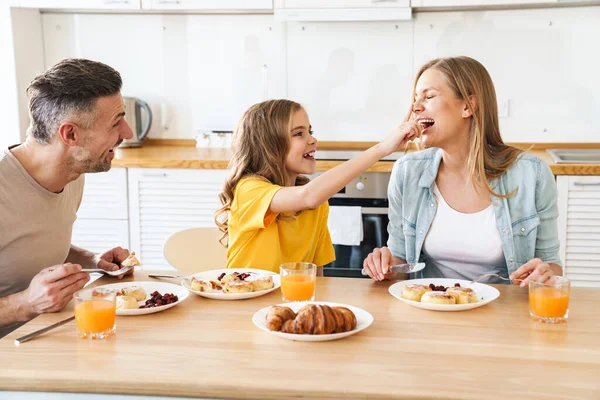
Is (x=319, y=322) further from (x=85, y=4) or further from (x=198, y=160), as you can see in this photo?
(x=85, y=4)

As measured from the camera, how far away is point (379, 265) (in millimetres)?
1711

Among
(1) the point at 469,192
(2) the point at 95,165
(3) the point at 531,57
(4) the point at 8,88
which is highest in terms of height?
(3) the point at 531,57

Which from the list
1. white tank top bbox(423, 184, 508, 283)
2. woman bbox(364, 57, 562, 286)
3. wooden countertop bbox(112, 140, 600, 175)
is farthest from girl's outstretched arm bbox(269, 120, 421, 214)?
wooden countertop bbox(112, 140, 600, 175)

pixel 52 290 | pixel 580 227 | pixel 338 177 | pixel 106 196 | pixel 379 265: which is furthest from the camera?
pixel 106 196

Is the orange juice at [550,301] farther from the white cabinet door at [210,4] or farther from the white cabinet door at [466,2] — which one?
the white cabinet door at [210,4]

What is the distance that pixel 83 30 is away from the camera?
3.96m

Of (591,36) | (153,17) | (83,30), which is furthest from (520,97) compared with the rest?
(83,30)

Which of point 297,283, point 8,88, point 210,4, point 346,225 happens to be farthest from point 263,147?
point 8,88

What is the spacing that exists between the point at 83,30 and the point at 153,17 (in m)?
0.44

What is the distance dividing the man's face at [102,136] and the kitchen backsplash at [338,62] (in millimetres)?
2105

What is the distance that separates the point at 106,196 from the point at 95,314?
7.40ft

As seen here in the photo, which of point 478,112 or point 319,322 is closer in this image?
→ point 319,322

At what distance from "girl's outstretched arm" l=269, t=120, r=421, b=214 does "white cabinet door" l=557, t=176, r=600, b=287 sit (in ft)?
4.85

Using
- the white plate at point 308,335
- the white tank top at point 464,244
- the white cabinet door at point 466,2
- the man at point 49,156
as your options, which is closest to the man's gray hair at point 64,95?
the man at point 49,156
